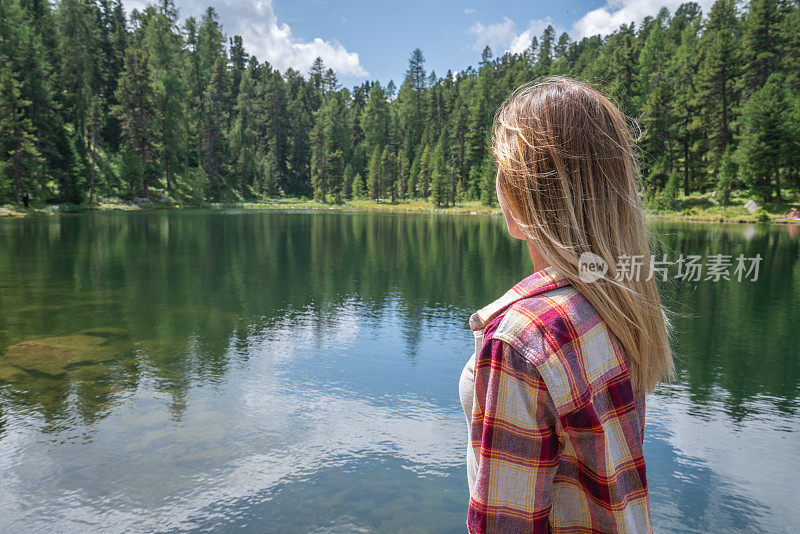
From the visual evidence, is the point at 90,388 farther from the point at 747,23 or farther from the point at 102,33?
the point at 102,33

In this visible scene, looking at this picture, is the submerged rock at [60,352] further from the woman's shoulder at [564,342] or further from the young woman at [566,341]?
the woman's shoulder at [564,342]

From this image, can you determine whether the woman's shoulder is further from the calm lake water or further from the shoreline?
the shoreline

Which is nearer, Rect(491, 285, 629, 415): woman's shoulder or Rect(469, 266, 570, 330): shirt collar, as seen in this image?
Rect(491, 285, 629, 415): woman's shoulder

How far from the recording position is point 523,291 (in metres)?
1.33

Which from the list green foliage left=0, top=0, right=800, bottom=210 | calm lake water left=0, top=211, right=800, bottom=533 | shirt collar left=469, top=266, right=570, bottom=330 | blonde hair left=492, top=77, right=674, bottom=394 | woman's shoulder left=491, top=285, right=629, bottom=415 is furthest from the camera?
green foliage left=0, top=0, right=800, bottom=210

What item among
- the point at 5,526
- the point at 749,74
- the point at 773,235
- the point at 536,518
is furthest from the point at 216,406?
the point at 749,74

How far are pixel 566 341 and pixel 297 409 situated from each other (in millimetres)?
7382

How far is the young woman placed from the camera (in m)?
1.23

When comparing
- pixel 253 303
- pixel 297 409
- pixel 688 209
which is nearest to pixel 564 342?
pixel 297 409

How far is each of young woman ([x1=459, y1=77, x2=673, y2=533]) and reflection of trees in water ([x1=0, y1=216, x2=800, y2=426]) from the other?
802 cm

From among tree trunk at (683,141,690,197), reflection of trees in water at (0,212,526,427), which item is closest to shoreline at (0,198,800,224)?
tree trunk at (683,141,690,197)

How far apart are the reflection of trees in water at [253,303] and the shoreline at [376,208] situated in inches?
410

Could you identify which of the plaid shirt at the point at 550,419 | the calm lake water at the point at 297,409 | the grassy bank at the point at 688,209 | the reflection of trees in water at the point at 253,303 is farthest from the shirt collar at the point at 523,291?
the grassy bank at the point at 688,209

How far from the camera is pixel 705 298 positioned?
55.9 feet
